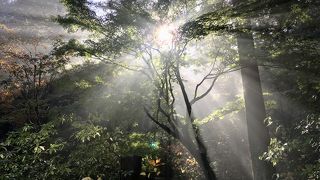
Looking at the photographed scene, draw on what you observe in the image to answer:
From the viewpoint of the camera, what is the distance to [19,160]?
18.5 ft

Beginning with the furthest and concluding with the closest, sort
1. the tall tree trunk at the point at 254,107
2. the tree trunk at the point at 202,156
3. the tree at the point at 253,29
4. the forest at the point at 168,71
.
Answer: the tree trunk at the point at 202,156, the tall tree trunk at the point at 254,107, the tree at the point at 253,29, the forest at the point at 168,71

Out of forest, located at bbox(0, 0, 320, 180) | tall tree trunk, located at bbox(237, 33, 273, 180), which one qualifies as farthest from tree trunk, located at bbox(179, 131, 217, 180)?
tall tree trunk, located at bbox(237, 33, 273, 180)

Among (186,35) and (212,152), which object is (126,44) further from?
(212,152)

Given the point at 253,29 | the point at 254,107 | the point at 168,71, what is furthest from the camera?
the point at 254,107

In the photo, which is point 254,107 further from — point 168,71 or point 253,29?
point 168,71

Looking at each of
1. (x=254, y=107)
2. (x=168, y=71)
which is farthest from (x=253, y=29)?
(x=168, y=71)

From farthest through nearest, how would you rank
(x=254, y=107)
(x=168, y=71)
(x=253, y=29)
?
(x=254, y=107) < (x=168, y=71) < (x=253, y=29)

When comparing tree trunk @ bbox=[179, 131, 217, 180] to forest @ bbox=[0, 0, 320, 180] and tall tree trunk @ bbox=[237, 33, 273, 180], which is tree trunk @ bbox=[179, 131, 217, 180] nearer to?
forest @ bbox=[0, 0, 320, 180]

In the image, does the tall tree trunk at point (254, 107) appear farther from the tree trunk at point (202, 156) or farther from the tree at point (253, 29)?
the tree trunk at point (202, 156)

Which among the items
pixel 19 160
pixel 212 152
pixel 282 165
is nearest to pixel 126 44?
pixel 19 160

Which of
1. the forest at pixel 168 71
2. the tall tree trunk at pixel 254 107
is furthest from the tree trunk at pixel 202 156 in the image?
the tall tree trunk at pixel 254 107

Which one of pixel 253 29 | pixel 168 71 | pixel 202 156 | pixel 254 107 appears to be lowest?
pixel 202 156

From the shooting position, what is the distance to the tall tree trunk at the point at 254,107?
24.9 ft

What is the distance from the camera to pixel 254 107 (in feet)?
25.7
